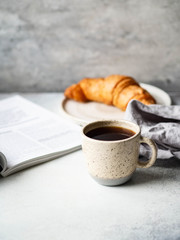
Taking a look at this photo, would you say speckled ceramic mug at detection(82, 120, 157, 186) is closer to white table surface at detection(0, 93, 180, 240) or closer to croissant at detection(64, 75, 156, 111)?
white table surface at detection(0, 93, 180, 240)

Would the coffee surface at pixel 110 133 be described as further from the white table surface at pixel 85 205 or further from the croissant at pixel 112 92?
the croissant at pixel 112 92

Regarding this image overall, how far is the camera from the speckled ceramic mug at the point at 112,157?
623mm

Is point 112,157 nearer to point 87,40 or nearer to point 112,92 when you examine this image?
point 112,92

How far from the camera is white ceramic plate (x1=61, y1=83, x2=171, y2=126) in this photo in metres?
1.03

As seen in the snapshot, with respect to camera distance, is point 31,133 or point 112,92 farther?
point 112,92

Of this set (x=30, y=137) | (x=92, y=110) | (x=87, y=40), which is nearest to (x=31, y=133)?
(x=30, y=137)

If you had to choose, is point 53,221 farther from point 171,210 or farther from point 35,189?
point 171,210

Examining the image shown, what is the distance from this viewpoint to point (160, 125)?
78 cm

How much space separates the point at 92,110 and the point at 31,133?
10.9 inches

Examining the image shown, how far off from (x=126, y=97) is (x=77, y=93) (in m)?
0.21

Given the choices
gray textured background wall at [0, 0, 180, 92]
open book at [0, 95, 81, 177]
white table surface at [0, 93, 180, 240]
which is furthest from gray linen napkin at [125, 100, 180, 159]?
gray textured background wall at [0, 0, 180, 92]

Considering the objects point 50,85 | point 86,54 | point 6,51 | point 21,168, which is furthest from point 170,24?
point 21,168

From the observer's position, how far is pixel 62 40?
1.28m

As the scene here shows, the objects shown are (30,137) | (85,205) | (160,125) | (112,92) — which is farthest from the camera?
(112,92)
